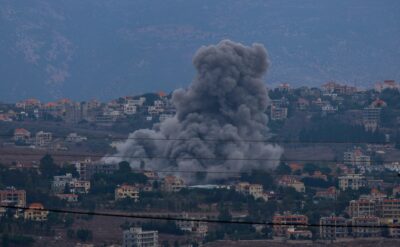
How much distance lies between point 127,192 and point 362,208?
900 centimetres

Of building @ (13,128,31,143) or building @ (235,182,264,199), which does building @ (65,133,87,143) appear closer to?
building @ (13,128,31,143)

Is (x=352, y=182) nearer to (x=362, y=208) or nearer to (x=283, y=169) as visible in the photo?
(x=283, y=169)

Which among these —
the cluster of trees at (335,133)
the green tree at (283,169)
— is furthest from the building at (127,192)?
→ the cluster of trees at (335,133)

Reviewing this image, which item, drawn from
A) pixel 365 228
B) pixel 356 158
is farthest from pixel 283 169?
pixel 365 228

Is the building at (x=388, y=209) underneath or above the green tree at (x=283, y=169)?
underneath

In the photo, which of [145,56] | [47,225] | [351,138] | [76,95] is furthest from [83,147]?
[145,56]

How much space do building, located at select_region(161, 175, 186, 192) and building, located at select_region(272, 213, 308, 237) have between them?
276 inches

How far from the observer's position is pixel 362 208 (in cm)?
6450

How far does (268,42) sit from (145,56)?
13585mm

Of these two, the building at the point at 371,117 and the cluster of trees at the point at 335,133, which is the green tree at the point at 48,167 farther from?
the building at the point at 371,117

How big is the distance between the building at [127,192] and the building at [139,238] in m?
8.87

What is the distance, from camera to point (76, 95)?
6718 inches

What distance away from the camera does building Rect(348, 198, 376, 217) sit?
6350 cm

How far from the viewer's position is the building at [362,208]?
63.5 m
